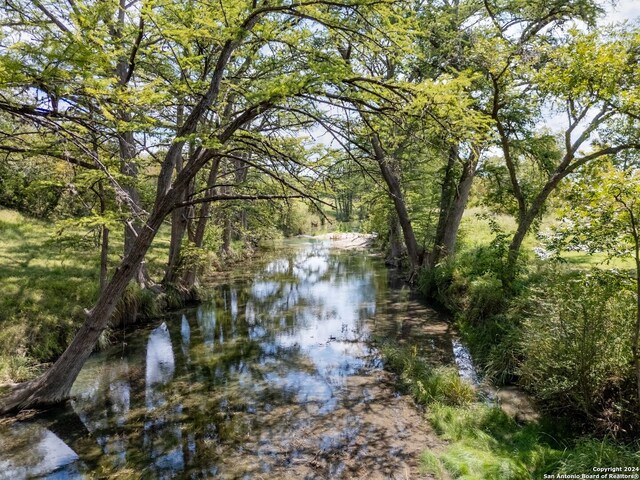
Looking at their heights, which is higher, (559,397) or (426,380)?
(559,397)

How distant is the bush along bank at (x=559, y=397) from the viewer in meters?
4.49

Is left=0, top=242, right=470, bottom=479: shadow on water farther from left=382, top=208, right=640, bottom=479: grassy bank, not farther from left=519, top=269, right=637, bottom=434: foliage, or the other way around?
left=519, top=269, right=637, bottom=434: foliage

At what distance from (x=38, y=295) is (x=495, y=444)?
9841 mm

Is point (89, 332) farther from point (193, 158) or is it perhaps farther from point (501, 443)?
point (501, 443)

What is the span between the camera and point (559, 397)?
5.55 metres

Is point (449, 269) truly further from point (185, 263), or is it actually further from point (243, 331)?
point (185, 263)

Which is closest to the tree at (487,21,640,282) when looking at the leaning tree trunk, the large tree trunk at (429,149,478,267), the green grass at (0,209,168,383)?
the large tree trunk at (429,149,478,267)

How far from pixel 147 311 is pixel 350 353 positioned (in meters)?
Answer: 6.45

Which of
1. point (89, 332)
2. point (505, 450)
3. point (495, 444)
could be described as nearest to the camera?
point (505, 450)

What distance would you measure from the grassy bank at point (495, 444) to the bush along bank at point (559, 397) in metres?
0.01

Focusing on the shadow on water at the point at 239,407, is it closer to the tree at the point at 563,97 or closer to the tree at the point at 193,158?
the tree at the point at 193,158

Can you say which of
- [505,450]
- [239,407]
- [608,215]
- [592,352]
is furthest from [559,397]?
[239,407]

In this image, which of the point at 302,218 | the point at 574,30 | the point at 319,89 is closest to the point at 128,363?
the point at 319,89

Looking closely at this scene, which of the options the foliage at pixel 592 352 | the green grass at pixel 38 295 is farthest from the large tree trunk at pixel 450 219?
the green grass at pixel 38 295
